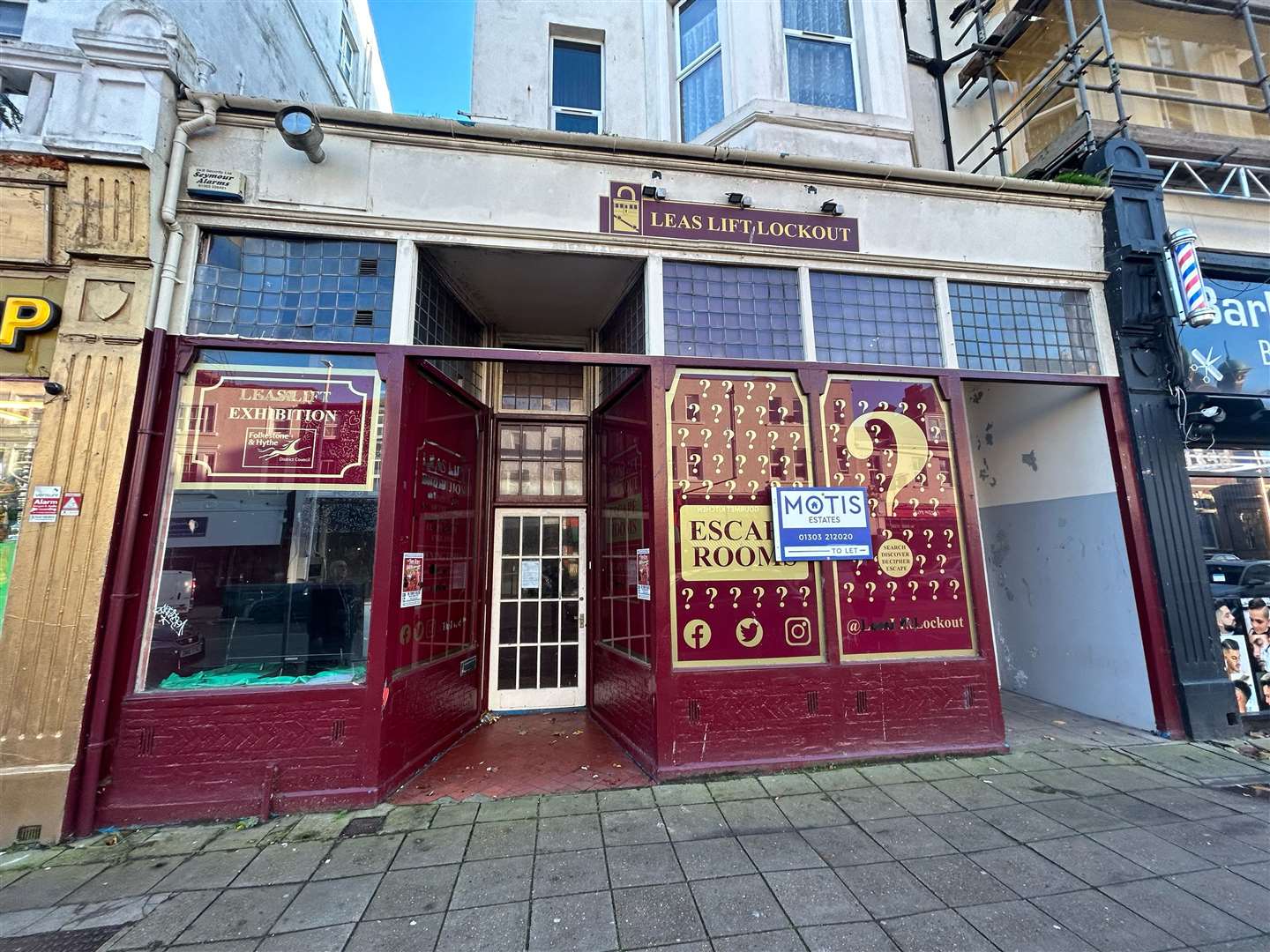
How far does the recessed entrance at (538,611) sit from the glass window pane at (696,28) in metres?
6.35

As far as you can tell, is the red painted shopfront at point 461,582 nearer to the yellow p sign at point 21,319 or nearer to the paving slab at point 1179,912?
the yellow p sign at point 21,319

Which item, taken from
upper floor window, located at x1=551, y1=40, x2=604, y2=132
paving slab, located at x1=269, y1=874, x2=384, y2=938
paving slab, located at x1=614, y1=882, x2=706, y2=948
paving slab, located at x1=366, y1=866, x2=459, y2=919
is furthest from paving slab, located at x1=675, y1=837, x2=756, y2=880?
upper floor window, located at x1=551, y1=40, x2=604, y2=132

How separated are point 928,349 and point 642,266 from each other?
10.3 ft

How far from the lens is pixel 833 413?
17.4 ft

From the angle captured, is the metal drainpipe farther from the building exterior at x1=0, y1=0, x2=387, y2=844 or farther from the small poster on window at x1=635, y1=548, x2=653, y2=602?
the small poster on window at x1=635, y1=548, x2=653, y2=602

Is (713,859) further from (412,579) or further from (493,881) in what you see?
(412,579)

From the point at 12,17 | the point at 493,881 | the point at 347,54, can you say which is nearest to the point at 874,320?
the point at 493,881

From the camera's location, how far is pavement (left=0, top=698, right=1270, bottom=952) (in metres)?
2.74

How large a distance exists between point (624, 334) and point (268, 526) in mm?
3917

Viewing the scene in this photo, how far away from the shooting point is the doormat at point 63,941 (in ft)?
8.89

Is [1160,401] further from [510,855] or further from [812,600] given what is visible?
[510,855]

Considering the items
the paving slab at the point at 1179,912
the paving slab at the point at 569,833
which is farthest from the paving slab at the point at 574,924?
the paving slab at the point at 1179,912

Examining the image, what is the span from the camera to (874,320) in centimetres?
558

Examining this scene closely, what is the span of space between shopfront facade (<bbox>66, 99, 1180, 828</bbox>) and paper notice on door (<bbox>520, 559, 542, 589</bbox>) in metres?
0.08
